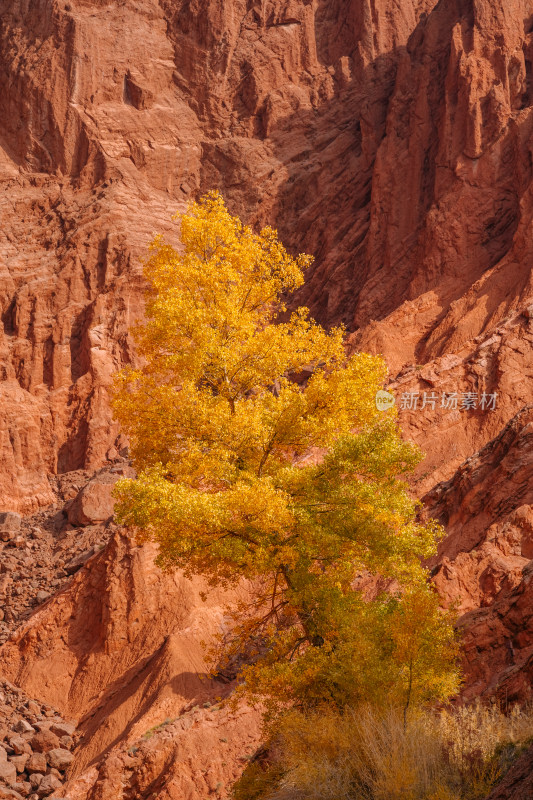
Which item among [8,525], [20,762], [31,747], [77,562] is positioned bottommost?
[31,747]

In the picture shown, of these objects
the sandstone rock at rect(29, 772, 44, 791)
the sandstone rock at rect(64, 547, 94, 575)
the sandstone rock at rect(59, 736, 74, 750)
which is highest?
the sandstone rock at rect(64, 547, 94, 575)

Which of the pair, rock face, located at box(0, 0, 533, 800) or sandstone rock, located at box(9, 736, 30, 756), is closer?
rock face, located at box(0, 0, 533, 800)

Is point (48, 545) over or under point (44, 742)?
over

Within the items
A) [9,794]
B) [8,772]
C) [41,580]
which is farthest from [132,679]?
[41,580]

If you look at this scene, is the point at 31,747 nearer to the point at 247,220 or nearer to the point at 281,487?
the point at 281,487

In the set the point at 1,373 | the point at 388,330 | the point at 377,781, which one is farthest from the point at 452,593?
the point at 1,373

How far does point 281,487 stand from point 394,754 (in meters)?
4.19

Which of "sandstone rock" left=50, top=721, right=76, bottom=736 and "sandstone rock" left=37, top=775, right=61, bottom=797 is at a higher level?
"sandstone rock" left=37, top=775, right=61, bottom=797

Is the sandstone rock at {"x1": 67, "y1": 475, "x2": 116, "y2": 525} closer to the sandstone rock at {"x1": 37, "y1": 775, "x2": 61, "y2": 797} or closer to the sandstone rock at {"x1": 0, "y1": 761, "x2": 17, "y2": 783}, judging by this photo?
the sandstone rock at {"x1": 0, "y1": 761, "x2": 17, "y2": 783}

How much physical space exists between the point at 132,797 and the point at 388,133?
39257 mm

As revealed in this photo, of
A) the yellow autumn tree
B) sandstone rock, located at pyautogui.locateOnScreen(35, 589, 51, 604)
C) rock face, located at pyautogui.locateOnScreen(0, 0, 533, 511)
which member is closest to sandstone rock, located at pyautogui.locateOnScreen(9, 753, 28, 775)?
sandstone rock, located at pyautogui.locateOnScreen(35, 589, 51, 604)

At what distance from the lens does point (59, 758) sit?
70.4 feet

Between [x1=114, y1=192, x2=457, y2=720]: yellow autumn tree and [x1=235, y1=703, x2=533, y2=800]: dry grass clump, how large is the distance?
0.65 meters

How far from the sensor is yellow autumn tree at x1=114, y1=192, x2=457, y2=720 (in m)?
11.6
